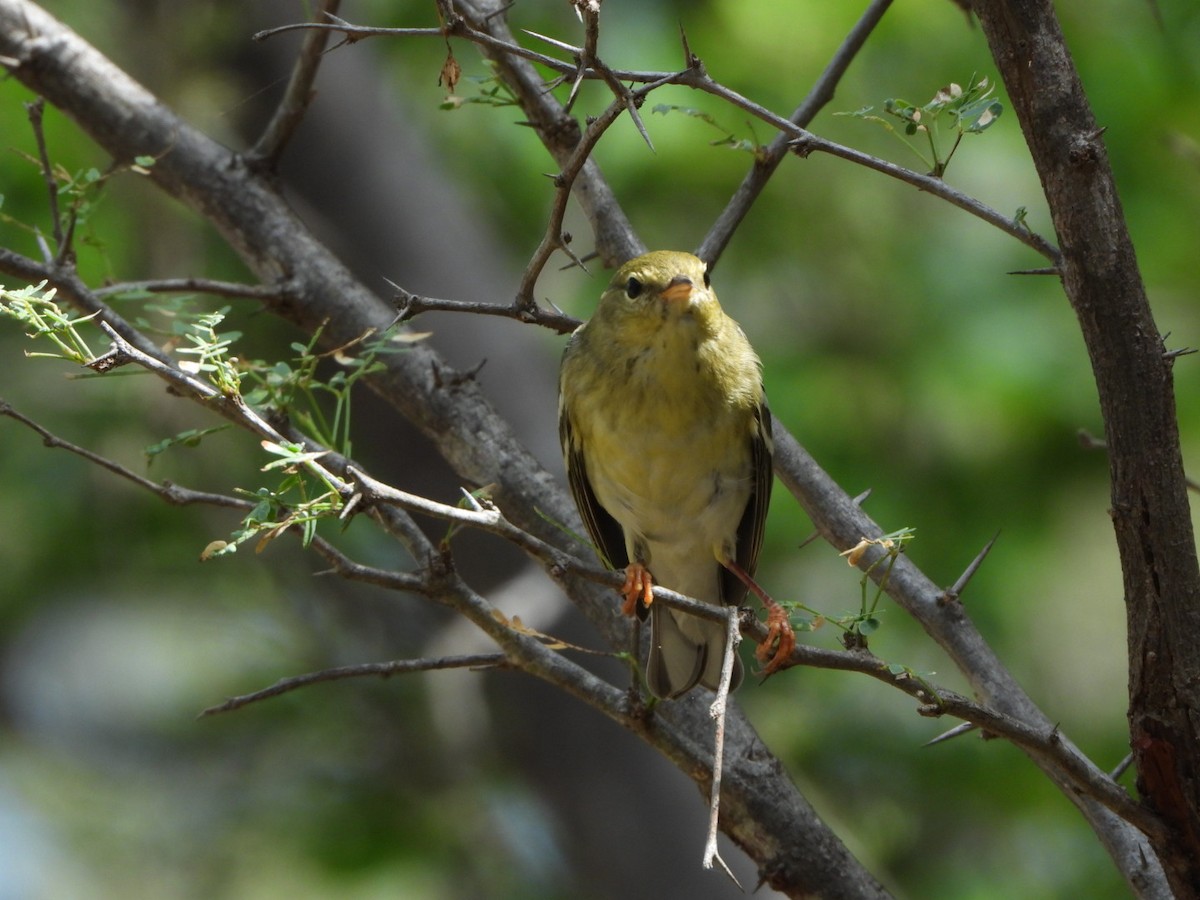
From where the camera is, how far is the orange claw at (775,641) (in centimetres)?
251

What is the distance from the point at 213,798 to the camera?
6492mm

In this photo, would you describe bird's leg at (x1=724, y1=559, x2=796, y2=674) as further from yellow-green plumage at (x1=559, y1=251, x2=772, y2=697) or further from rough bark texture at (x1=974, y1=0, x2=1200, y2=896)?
rough bark texture at (x1=974, y1=0, x2=1200, y2=896)

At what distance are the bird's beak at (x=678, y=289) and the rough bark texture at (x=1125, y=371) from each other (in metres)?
1.19

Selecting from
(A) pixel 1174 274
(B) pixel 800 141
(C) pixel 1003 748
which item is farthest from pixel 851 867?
(A) pixel 1174 274

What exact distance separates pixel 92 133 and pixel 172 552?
310cm

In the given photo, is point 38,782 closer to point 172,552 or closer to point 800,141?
point 172,552

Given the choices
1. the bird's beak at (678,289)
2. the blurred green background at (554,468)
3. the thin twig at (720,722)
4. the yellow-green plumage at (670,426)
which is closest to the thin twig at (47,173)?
the yellow-green plumage at (670,426)

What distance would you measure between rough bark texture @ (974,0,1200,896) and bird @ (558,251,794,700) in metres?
1.14

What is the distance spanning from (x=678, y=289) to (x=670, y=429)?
439 mm

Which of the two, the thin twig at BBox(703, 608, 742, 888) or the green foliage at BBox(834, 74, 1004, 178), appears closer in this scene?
the thin twig at BBox(703, 608, 742, 888)

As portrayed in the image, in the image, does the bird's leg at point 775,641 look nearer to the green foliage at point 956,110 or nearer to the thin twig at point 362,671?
the thin twig at point 362,671

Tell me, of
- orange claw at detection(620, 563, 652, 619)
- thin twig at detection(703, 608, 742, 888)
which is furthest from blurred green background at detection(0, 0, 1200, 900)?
thin twig at detection(703, 608, 742, 888)

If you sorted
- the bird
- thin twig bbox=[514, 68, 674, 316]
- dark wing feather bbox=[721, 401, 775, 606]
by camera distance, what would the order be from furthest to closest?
dark wing feather bbox=[721, 401, 775, 606]
the bird
thin twig bbox=[514, 68, 674, 316]

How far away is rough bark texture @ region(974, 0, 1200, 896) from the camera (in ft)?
7.37
